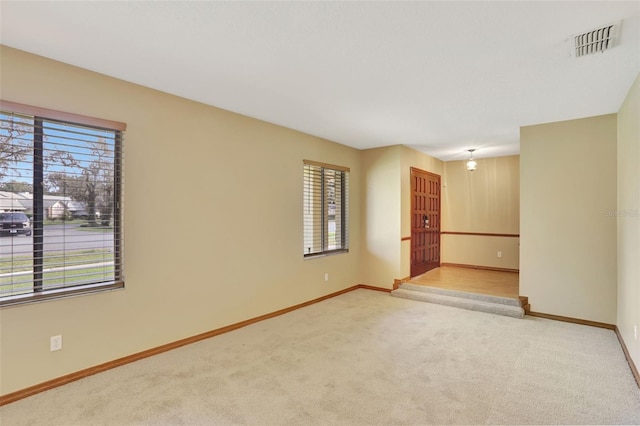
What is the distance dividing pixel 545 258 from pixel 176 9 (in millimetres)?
4795

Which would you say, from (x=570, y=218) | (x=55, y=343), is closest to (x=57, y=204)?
(x=55, y=343)

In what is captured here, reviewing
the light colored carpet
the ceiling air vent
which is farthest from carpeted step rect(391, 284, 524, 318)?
the ceiling air vent

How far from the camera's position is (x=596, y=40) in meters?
2.15

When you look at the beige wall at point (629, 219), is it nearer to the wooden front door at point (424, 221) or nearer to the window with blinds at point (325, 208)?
the wooden front door at point (424, 221)

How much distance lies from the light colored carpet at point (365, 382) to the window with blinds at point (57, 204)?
0.85 meters

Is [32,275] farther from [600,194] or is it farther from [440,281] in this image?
[600,194]

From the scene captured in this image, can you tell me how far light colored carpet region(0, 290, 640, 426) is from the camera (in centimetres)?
217

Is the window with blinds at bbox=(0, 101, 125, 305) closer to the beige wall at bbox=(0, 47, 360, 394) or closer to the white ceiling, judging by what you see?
the beige wall at bbox=(0, 47, 360, 394)

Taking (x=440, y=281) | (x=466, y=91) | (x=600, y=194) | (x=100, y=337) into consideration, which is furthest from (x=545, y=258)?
(x=100, y=337)

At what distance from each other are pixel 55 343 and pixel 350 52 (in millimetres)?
3188

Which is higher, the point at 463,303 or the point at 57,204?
the point at 57,204

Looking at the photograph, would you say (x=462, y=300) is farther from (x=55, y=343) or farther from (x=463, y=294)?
(x=55, y=343)

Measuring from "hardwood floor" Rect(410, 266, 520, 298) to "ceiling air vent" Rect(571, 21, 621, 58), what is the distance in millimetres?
3337

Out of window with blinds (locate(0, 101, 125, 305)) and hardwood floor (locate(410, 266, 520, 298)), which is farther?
hardwood floor (locate(410, 266, 520, 298))
